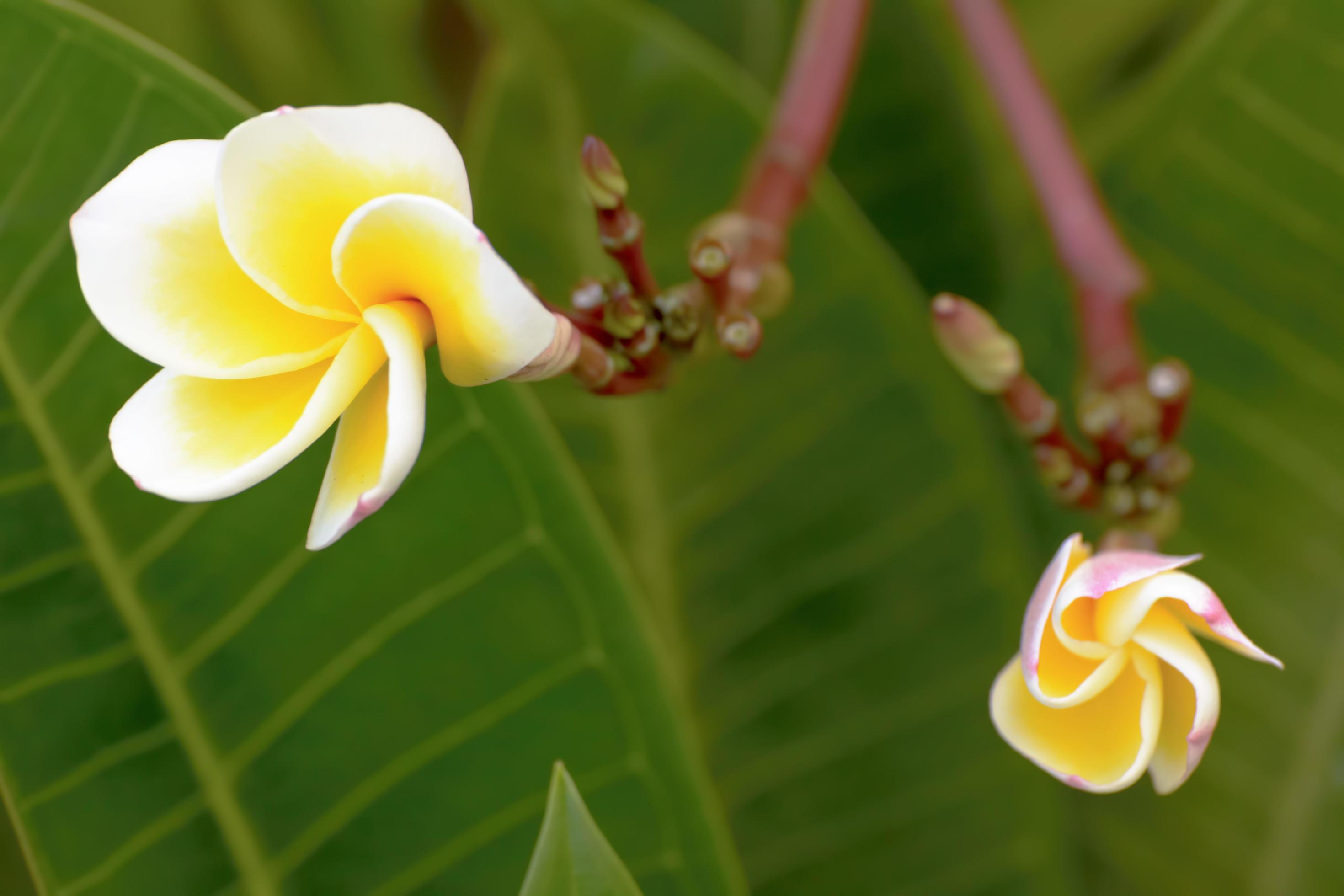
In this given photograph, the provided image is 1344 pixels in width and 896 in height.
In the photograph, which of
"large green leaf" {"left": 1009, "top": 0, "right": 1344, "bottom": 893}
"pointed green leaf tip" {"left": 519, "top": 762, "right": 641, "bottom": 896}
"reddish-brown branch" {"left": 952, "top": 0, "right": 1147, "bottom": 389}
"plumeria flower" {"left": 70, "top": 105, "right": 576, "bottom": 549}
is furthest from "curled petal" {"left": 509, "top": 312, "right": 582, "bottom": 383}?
"large green leaf" {"left": 1009, "top": 0, "right": 1344, "bottom": 893}

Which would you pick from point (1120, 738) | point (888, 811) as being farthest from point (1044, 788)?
point (1120, 738)

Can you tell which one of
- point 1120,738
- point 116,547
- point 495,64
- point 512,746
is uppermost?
point 495,64

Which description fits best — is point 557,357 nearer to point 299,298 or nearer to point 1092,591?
point 299,298

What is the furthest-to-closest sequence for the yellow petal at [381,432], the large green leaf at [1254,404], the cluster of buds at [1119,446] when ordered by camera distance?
the large green leaf at [1254,404] < the cluster of buds at [1119,446] < the yellow petal at [381,432]

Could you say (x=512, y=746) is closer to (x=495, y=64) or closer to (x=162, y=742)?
(x=162, y=742)

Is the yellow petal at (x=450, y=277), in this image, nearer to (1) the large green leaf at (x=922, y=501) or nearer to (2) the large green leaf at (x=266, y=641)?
(2) the large green leaf at (x=266, y=641)

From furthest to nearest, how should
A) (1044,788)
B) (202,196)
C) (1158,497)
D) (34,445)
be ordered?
1. (1044,788)
2. (1158,497)
3. (34,445)
4. (202,196)

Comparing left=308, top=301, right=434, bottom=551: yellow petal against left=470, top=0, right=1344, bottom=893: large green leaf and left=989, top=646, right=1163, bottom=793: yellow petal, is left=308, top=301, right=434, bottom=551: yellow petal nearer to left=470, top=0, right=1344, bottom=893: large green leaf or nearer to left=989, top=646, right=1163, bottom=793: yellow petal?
left=989, top=646, right=1163, bottom=793: yellow petal

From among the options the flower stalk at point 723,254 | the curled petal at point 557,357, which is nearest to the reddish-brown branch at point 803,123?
the flower stalk at point 723,254
